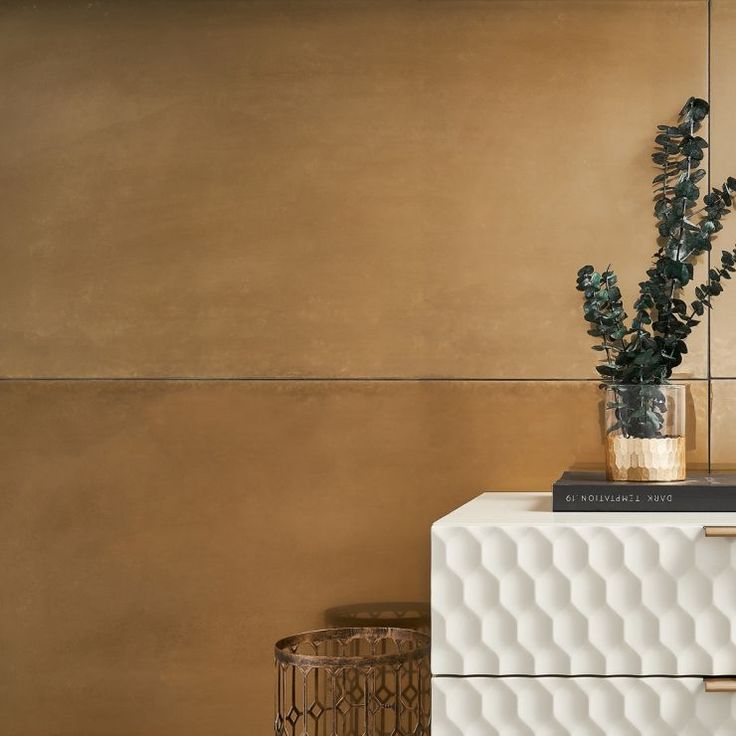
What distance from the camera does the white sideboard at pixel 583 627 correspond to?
117cm

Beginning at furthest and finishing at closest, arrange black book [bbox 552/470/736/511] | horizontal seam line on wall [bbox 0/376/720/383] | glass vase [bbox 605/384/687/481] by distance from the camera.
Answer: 1. horizontal seam line on wall [bbox 0/376/720/383]
2. glass vase [bbox 605/384/687/481]
3. black book [bbox 552/470/736/511]

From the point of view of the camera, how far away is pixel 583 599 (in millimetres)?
1190

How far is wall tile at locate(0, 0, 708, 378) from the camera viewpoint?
1.64 meters

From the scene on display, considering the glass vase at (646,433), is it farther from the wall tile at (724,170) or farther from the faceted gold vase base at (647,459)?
the wall tile at (724,170)

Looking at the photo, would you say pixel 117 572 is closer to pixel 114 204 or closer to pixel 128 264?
pixel 128 264

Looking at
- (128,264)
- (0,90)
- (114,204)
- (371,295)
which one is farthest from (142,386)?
(0,90)

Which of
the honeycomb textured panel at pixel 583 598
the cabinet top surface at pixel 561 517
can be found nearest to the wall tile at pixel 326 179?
the cabinet top surface at pixel 561 517

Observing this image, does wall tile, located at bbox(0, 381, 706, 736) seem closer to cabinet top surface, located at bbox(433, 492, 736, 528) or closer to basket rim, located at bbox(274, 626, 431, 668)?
basket rim, located at bbox(274, 626, 431, 668)

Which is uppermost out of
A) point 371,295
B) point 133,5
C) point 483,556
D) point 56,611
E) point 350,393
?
point 133,5

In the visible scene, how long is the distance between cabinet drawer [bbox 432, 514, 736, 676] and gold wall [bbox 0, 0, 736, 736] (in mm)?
456

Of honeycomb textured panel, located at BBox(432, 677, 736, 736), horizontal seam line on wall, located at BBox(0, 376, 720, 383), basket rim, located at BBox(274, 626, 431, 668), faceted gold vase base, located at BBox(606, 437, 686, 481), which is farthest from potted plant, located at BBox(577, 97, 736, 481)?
basket rim, located at BBox(274, 626, 431, 668)

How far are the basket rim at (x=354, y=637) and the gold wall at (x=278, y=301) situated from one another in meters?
0.09

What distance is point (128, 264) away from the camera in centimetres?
172

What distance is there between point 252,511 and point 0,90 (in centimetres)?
90
